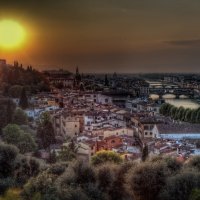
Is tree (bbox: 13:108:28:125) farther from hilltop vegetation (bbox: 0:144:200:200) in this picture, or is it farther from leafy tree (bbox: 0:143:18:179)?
hilltop vegetation (bbox: 0:144:200:200)

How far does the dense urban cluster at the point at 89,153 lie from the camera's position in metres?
4.14

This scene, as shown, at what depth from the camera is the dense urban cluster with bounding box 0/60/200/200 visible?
414cm

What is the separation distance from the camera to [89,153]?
7.84m

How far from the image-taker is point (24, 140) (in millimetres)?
7949

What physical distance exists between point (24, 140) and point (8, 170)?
257cm

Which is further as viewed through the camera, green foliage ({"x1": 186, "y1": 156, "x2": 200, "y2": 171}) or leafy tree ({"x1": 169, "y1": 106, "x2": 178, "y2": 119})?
leafy tree ({"x1": 169, "y1": 106, "x2": 178, "y2": 119})

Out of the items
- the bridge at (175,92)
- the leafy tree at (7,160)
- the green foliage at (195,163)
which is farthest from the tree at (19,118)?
the bridge at (175,92)

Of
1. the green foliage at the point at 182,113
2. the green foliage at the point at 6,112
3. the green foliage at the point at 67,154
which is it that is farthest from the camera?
the green foliage at the point at 182,113

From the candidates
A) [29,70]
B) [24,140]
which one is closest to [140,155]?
[24,140]

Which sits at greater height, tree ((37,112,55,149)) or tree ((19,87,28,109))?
tree ((19,87,28,109))

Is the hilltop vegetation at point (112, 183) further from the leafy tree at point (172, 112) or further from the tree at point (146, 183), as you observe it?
the leafy tree at point (172, 112)

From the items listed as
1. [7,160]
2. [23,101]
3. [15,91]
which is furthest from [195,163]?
[15,91]

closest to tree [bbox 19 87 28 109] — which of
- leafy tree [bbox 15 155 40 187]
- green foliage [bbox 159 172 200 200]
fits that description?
leafy tree [bbox 15 155 40 187]

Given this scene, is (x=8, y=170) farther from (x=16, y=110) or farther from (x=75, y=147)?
(x=16, y=110)
